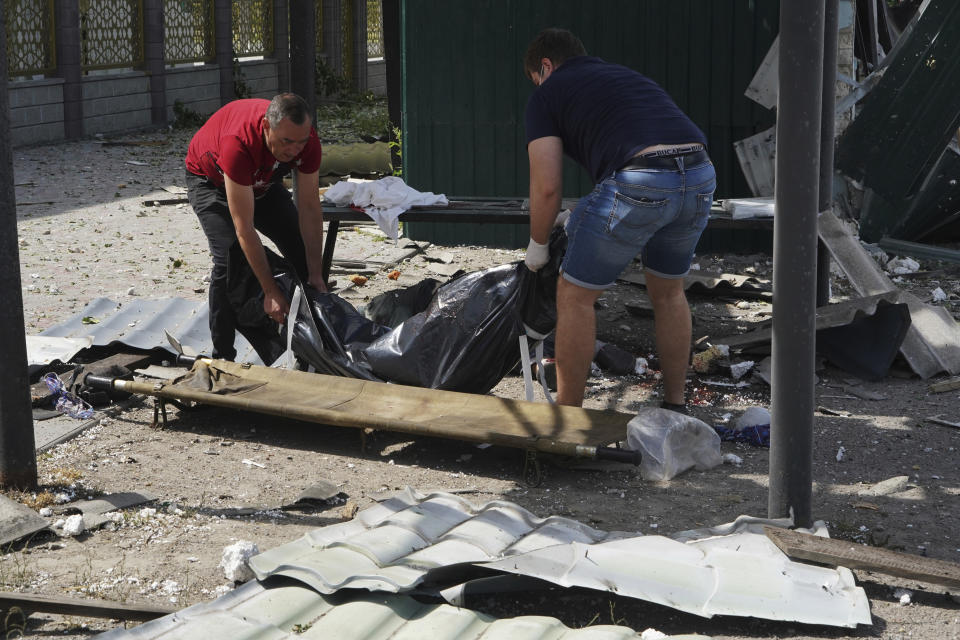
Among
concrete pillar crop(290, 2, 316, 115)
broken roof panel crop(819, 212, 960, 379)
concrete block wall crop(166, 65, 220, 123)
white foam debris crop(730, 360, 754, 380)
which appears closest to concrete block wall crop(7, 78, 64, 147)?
concrete block wall crop(166, 65, 220, 123)

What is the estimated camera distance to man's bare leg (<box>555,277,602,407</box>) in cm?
438

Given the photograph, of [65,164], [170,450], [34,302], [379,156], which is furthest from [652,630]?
[65,164]

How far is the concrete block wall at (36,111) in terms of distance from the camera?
14.4m

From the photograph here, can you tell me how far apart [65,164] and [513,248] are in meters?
7.07

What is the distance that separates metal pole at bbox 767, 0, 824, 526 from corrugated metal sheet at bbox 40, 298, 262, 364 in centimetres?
299

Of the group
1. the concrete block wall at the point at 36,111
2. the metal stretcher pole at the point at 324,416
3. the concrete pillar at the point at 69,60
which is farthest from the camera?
the concrete pillar at the point at 69,60

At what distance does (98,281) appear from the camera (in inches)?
300

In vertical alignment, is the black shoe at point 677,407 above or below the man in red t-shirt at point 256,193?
below

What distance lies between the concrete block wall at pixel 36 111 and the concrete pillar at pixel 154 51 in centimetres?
237

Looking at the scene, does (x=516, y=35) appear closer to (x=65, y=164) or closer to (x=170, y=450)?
(x=170, y=450)

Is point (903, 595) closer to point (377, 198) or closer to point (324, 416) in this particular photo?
point (324, 416)

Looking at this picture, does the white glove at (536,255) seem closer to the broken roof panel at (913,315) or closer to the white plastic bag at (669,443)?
the white plastic bag at (669,443)

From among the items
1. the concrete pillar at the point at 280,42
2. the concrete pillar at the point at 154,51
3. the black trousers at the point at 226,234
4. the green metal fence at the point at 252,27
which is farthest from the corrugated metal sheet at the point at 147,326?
the concrete pillar at the point at 280,42

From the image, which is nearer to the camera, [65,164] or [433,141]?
[433,141]
